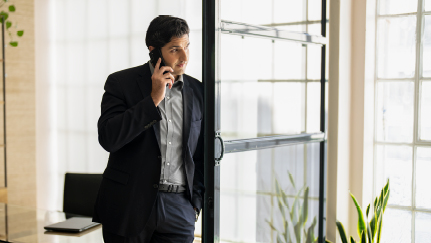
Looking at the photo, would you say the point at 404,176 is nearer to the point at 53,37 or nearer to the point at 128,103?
the point at 128,103

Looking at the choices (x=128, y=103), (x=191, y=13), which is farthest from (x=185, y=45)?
(x=191, y=13)

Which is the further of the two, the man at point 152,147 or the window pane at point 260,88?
the window pane at point 260,88

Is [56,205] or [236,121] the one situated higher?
[236,121]

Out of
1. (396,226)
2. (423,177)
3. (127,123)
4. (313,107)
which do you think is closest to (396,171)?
(423,177)

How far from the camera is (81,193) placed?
2889 mm

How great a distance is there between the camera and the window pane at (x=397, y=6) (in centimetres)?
297

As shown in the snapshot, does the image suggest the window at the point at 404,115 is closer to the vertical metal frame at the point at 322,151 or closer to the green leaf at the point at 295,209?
the vertical metal frame at the point at 322,151


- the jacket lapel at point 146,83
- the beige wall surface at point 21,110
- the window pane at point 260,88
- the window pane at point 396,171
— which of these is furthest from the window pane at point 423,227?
the beige wall surface at point 21,110

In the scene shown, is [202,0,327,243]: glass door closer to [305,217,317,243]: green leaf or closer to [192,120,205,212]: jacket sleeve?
[305,217,317,243]: green leaf

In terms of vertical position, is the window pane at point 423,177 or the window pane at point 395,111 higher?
the window pane at point 395,111

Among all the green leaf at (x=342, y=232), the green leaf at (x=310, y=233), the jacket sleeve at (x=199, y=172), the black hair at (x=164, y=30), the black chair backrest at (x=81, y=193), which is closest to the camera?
the black hair at (x=164, y=30)

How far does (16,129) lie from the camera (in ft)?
14.9

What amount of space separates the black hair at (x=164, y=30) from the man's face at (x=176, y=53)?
2cm

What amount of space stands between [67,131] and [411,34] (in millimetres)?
3372
